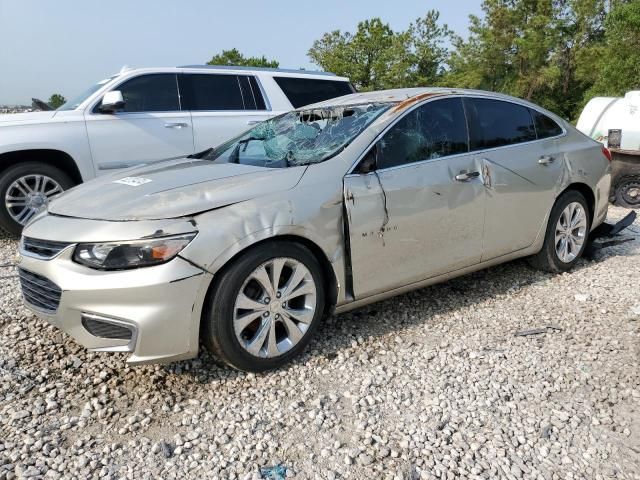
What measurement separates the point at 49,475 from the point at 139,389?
67cm

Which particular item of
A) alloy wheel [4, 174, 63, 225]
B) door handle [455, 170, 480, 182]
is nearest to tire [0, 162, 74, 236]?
alloy wheel [4, 174, 63, 225]

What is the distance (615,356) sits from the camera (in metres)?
3.08

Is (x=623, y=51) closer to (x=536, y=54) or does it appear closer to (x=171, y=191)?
(x=536, y=54)

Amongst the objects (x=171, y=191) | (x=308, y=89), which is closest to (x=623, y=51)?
(x=308, y=89)

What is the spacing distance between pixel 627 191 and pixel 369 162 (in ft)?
22.4

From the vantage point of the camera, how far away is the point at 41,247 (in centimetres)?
268

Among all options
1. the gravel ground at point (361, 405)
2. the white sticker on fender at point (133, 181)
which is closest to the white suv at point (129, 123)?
the white sticker on fender at point (133, 181)

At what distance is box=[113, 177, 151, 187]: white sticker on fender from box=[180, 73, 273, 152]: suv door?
2981 mm

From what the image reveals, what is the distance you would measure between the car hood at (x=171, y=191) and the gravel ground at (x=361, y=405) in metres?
0.91

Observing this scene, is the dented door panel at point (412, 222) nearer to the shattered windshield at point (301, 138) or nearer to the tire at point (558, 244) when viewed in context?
the shattered windshield at point (301, 138)

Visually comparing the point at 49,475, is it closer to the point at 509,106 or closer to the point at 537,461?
the point at 537,461

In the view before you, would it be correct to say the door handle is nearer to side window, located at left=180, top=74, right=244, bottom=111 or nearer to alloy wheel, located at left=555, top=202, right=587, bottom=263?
alloy wheel, located at left=555, top=202, right=587, bottom=263

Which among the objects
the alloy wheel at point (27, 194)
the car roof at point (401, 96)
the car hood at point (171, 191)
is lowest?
the alloy wheel at point (27, 194)

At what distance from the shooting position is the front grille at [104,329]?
2.47 meters
